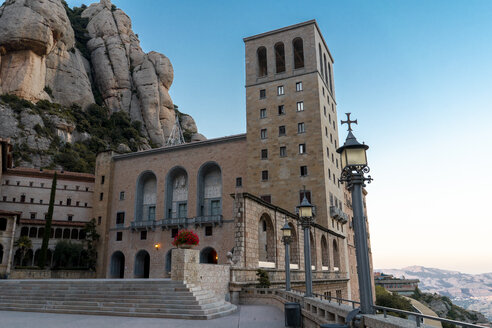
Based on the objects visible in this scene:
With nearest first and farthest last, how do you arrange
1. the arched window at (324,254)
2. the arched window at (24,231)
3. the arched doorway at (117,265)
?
the arched window at (324,254) < the arched doorway at (117,265) < the arched window at (24,231)

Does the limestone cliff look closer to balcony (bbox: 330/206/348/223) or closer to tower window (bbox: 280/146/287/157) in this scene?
tower window (bbox: 280/146/287/157)

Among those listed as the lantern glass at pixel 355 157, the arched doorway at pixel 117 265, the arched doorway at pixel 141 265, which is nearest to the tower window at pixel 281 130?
the arched doorway at pixel 141 265

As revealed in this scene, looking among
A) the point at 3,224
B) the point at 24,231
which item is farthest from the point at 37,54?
the point at 3,224

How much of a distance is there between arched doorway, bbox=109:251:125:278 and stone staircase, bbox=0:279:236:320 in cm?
2844

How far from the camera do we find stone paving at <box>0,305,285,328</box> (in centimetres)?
1135

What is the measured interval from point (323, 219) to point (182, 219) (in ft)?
51.4

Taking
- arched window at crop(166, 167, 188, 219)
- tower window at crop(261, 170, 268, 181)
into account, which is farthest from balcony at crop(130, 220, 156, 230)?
tower window at crop(261, 170, 268, 181)

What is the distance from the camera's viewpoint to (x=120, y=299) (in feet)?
49.7

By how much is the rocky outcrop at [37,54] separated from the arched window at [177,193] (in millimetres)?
40641

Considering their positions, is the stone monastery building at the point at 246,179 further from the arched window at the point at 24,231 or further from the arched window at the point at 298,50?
the arched window at the point at 24,231

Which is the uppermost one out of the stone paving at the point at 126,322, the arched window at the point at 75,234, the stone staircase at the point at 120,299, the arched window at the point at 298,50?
the arched window at the point at 298,50

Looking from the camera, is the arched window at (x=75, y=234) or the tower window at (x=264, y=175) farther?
the arched window at (x=75, y=234)

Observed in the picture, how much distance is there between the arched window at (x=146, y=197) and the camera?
46281 millimetres

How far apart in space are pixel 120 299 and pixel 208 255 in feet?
88.7
